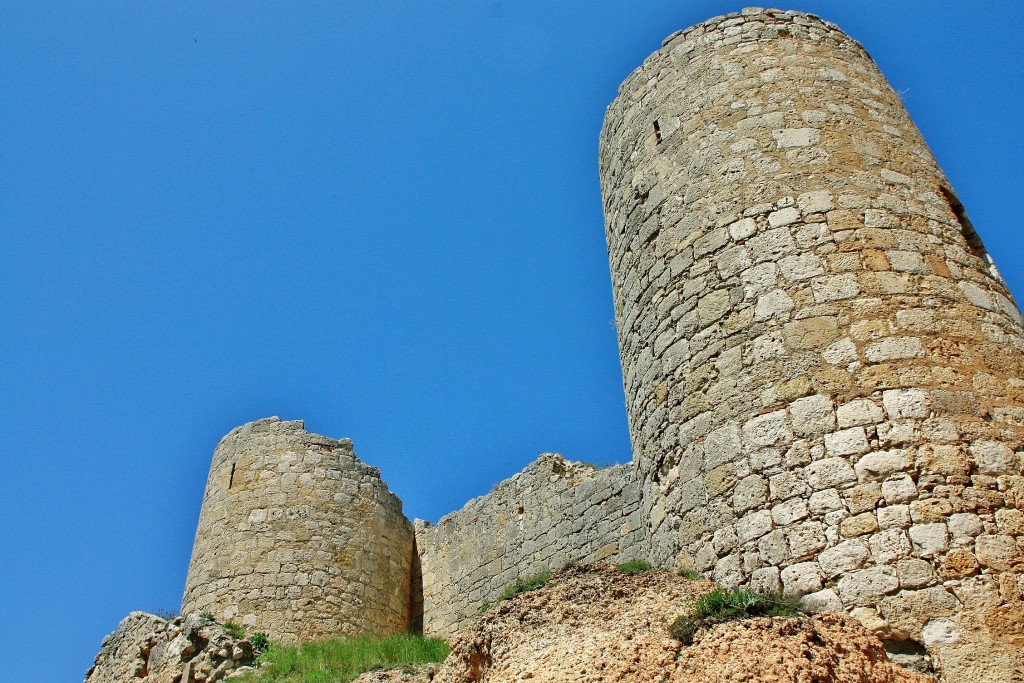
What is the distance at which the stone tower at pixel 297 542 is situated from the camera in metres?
10.9

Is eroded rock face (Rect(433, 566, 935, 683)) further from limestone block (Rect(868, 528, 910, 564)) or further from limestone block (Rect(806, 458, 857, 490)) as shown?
limestone block (Rect(806, 458, 857, 490))

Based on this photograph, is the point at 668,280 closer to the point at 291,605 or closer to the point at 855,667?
the point at 855,667

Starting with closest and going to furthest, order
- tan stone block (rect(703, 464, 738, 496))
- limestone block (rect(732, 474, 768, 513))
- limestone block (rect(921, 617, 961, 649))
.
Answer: limestone block (rect(921, 617, 961, 649))
limestone block (rect(732, 474, 768, 513))
tan stone block (rect(703, 464, 738, 496))

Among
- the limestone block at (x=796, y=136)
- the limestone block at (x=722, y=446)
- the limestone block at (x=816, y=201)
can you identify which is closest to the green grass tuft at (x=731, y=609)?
the limestone block at (x=722, y=446)

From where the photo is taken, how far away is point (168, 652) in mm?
10039

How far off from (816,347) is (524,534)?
5863 millimetres

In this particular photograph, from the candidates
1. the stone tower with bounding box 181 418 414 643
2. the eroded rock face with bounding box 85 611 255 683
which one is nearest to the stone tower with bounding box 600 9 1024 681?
the eroded rock face with bounding box 85 611 255 683

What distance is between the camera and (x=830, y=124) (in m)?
6.77

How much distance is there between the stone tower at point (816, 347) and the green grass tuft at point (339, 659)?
11.8ft

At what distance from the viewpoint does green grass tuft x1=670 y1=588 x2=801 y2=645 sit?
489 centimetres

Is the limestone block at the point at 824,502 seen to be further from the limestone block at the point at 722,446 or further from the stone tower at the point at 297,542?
the stone tower at the point at 297,542

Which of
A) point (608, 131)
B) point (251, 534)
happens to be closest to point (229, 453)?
point (251, 534)

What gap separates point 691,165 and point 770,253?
122 centimetres

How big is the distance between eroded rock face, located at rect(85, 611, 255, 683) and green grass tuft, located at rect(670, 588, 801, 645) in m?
6.34
